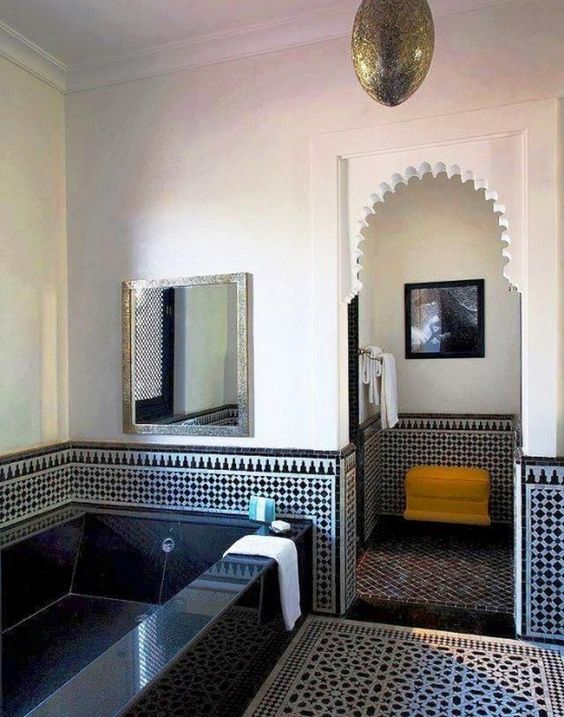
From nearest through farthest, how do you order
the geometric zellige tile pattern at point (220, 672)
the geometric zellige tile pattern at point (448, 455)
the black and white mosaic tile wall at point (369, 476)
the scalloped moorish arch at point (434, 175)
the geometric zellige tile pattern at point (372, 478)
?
1. the geometric zellige tile pattern at point (220, 672)
2. the scalloped moorish arch at point (434, 175)
3. the black and white mosaic tile wall at point (369, 476)
4. the geometric zellige tile pattern at point (372, 478)
5. the geometric zellige tile pattern at point (448, 455)

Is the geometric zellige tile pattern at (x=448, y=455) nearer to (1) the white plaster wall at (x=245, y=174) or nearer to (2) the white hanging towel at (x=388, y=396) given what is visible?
(2) the white hanging towel at (x=388, y=396)

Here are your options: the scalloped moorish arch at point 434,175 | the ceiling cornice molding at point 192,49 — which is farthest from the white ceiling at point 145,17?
the scalloped moorish arch at point 434,175

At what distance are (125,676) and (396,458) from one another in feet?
11.2

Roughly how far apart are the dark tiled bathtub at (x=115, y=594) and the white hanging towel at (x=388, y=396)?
5.52 feet

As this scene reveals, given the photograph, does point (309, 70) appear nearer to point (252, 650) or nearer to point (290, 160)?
point (290, 160)

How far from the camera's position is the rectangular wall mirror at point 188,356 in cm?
295

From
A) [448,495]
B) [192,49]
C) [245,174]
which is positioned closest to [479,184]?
[245,174]

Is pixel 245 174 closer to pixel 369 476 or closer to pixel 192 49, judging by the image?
pixel 192 49

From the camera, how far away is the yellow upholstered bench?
13.8ft

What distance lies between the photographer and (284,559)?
243 centimetres

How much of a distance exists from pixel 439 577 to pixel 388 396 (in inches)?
54.4

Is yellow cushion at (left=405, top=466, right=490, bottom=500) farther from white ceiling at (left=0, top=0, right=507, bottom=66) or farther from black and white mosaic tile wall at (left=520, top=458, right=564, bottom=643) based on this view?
white ceiling at (left=0, top=0, right=507, bottom=66)

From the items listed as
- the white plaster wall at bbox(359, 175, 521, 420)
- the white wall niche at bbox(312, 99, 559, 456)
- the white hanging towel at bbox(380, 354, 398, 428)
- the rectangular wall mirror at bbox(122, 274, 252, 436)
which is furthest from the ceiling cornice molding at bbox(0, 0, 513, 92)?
the white hanging towel at bbox(380, 354, 398, 428)

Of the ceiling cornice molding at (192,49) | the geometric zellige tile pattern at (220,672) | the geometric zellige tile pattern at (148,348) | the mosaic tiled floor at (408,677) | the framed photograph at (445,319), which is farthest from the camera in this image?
the framed photograph at (445,319)
